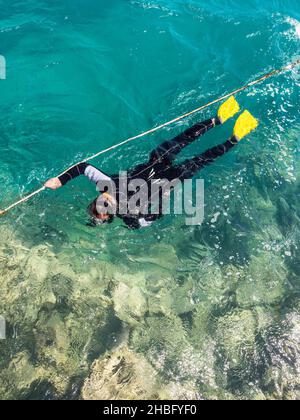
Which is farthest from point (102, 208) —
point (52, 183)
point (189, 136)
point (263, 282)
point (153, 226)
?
point (263, 282)

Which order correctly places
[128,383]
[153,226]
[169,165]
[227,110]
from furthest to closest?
[227,110], [153,226], [169,165], [128,383]

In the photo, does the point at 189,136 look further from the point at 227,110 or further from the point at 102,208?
the point at 102,208

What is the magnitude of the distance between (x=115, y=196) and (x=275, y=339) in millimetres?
4306

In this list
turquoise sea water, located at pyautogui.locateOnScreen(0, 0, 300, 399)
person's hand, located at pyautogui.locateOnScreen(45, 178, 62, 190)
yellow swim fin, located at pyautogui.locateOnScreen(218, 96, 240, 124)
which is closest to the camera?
person's hand, located at pyautogui.locateOnScreen(45, 178, 62, 190)

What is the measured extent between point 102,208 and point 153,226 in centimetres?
232

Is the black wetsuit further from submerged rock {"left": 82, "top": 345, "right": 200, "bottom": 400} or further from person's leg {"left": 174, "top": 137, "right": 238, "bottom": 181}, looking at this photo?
submerged rock {"left": 82, "top": 345, "right": 200, "bottom": 400}

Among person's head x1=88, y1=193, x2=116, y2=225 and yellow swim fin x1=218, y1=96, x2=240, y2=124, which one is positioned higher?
yellow swim fin x1=218, y1=96, x2=240, y2=124

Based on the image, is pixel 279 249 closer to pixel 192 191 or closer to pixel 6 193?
pixel 192 191

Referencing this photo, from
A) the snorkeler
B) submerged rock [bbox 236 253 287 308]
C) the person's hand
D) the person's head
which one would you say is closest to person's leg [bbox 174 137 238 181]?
the snorkeler

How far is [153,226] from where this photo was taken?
8367 millimetres

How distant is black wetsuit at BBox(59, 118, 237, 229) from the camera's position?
24.6 ft

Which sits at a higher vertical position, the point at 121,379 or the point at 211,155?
the point at 211,155

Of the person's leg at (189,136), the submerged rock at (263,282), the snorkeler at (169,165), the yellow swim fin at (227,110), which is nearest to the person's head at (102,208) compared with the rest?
the snorkeler at (169,165)

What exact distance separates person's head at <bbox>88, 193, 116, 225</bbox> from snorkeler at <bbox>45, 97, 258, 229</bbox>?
513 millimetres
